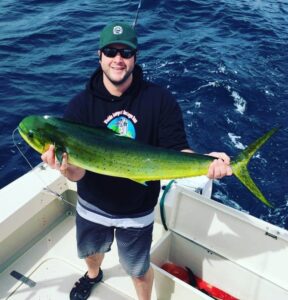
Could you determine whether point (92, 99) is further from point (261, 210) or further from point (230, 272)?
point (261, 210)

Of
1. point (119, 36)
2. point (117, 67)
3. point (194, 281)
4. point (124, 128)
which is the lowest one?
point (194, 281)

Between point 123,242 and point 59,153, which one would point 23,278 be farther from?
point 59,153

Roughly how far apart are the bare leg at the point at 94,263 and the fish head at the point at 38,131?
1401 mm

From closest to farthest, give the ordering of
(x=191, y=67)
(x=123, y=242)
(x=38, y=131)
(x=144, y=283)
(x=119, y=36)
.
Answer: (x=38, y=131) → (x=119, y=36) → (x=123, y=242) → (x=144, y=283) → (x=191, y=67)

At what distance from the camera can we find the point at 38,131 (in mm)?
2451

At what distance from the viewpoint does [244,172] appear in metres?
2.61

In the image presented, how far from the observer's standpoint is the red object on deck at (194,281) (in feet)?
12.5

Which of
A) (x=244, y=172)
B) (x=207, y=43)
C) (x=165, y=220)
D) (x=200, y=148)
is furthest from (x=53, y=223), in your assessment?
(x=207, y=43)

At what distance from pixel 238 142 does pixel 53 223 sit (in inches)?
149

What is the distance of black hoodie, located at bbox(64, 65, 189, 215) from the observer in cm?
280

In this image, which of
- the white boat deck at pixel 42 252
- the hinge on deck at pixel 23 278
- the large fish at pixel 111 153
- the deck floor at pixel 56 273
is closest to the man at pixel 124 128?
the large fish at pixel 111 153

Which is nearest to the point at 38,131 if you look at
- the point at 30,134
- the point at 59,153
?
the point at 30,134

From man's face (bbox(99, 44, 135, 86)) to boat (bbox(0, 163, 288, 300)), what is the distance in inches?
60.1

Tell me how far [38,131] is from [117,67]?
2.24 ft
